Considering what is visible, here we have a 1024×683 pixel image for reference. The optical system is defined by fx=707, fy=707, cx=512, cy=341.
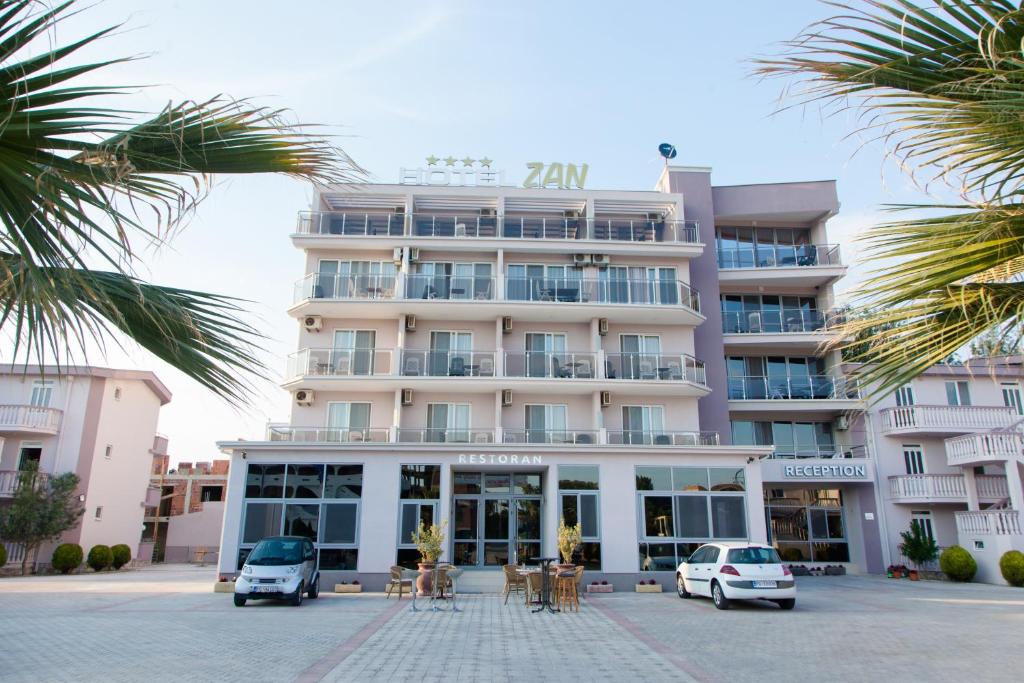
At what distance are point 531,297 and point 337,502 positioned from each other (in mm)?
10208

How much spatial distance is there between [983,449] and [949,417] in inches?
102

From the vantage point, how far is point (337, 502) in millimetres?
22203

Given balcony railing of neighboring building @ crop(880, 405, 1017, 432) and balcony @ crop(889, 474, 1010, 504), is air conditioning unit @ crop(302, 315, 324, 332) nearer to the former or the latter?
balcony railing of neighboring building @ crop(880, 405, 1017, 432)

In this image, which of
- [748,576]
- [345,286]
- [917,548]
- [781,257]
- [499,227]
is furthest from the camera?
[781,257]

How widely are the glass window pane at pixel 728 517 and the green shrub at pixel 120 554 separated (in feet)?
81.3

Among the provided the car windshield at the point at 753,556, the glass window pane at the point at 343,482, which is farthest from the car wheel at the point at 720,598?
the glass window pane at the point at 343,482

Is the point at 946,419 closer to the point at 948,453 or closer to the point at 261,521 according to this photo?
the point at 948,453

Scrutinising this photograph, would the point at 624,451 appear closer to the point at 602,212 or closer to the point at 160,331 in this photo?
the point at 602,212

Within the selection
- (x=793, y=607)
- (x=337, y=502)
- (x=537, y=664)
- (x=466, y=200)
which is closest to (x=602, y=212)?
(x=466, y=200)

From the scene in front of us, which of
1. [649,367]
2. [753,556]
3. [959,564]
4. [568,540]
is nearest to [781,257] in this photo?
[649,367]

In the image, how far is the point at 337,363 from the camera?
84.2 feet

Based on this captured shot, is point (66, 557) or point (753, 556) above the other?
Answer: point (753, 556)

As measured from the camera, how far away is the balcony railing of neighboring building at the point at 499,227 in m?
27.9

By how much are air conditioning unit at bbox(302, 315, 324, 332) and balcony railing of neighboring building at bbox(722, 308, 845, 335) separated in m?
16.3
